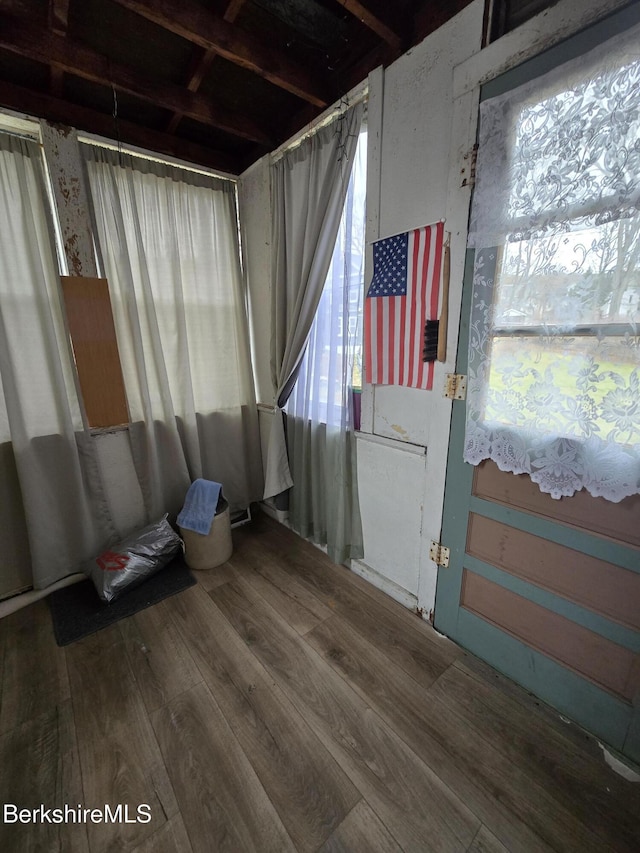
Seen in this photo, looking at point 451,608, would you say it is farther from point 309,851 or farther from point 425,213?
point 425,213

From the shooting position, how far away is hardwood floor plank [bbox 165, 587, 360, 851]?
1039mm

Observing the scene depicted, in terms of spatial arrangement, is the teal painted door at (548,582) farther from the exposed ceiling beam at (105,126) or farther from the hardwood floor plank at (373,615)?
the exposed ceiling beam at (105,126)

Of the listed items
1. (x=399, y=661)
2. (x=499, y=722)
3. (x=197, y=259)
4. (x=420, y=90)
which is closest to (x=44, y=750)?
(x=399, y=661)

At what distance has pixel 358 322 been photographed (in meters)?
1.79

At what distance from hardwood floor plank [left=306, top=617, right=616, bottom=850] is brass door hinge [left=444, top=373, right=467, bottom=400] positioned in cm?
125

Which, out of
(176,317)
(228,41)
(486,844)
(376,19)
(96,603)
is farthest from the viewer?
(176,317)

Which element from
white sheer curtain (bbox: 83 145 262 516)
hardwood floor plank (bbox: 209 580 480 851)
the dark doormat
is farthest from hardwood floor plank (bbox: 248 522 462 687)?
white sheer curtain (bbox: 83 145 262 516)

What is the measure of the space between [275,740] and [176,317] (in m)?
2.28

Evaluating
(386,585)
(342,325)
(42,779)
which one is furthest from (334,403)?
(42,779)

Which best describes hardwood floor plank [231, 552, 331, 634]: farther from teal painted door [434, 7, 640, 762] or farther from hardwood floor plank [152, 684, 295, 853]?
teal painted door [434, 7, 640, 762]

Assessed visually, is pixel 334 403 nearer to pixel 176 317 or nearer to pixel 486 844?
pixel 176 317

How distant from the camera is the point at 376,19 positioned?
132cm

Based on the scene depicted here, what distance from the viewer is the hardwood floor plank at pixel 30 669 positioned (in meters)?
1.36

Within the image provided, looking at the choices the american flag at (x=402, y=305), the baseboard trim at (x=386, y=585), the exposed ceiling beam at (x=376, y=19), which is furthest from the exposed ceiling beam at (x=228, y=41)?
the baseboard trim at (x=386, y=585)
